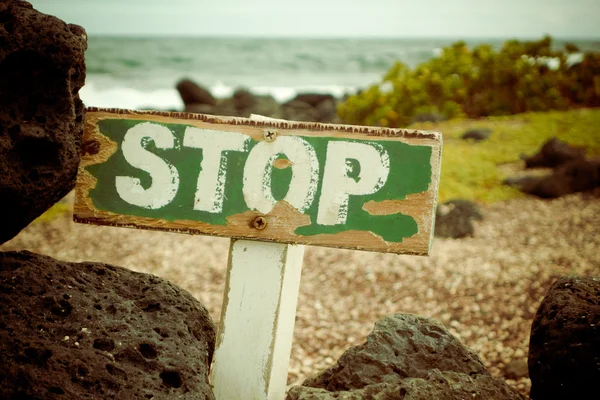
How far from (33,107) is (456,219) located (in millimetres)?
5467

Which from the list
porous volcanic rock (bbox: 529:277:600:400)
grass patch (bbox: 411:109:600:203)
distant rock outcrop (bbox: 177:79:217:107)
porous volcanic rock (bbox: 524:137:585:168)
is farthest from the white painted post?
distant rock outcrop (bbox: 177:79:217:107)

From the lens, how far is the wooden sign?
6.97ft

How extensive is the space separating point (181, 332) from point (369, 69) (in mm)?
43997

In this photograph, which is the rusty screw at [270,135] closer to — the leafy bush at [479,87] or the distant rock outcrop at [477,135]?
the distant rock outcrop at [477,135]

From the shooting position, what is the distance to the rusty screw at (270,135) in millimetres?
2191

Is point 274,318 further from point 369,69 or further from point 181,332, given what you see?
point 369,69

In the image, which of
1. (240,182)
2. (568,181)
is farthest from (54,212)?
(568,181)

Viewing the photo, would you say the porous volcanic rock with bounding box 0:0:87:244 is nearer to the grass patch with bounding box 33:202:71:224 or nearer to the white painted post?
the white painted post

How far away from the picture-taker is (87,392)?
1761 millimetres

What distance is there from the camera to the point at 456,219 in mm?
6758

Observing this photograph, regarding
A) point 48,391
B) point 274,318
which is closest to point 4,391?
point 48,391

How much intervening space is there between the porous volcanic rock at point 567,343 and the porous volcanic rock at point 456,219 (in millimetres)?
4184

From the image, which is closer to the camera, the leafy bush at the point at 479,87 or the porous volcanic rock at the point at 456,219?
the porous volcanic rock at the point at 456,219

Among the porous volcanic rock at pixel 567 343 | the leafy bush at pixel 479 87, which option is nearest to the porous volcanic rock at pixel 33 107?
the porous volcanic rock at pixel 567 343
